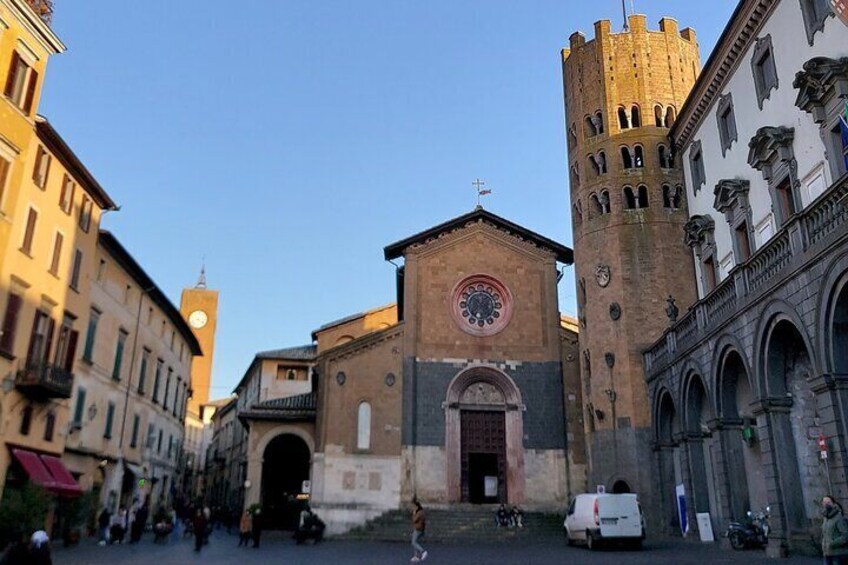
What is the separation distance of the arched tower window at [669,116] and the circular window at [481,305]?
34.4 ft

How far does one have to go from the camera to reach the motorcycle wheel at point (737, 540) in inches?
667

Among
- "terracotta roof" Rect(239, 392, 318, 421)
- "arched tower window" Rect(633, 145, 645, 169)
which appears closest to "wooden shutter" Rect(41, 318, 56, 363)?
"terracotta roof" Rect(239, 392, 318, 421)

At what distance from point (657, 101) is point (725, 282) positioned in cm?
1378

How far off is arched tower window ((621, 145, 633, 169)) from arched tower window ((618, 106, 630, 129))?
997 millimetres

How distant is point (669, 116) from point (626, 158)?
98.4 inches

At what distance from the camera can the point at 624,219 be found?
27453 mm

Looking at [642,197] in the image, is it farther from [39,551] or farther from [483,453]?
[39,551]

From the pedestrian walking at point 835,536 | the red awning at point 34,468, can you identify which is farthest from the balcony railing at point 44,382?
the pedestrian walking at point 835,536

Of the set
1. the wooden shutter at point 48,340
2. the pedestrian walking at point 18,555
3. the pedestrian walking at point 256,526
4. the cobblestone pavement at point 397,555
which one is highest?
the wooden shutter at point 48,340

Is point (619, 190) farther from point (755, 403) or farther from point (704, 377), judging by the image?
point (755, 403)

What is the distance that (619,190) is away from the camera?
28016 mm

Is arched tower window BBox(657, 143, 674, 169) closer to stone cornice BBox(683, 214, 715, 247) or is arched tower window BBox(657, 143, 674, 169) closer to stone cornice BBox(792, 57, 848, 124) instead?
stone cornice BBox(683, 214, 715, 247)

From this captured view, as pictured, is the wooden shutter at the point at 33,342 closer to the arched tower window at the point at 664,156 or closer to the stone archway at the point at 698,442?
the stone archway at the point at 698,442

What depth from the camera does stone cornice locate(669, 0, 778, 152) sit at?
19234mm
